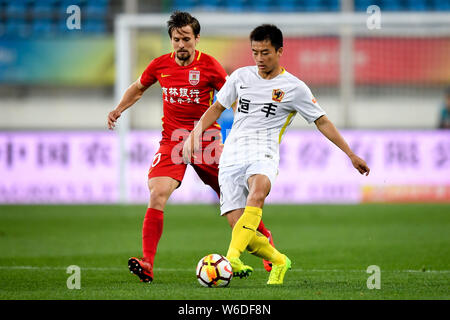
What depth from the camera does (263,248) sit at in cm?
630

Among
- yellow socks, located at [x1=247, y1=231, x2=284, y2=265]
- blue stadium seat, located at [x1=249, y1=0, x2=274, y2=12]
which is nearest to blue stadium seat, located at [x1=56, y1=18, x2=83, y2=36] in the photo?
blue stadium seat, located at [x1=249, y1=0, x2=274, y2=12]

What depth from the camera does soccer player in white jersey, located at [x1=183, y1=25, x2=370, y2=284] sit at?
6.26 m

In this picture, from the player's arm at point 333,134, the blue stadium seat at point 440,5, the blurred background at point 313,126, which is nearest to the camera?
the player's arm at point 333,134

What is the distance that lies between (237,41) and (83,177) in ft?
13.1

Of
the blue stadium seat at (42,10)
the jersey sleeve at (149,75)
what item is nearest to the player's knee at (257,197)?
the jersey sleeve at (149,75)

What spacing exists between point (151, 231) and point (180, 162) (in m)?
0.65

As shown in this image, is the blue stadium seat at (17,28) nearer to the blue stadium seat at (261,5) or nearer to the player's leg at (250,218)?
the blue stadium seat at (261,5)

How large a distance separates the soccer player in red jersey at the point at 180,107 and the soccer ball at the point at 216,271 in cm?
98

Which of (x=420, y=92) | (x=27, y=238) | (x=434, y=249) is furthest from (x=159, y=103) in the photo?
(x=434, y=249)

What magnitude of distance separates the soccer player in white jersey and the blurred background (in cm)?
709

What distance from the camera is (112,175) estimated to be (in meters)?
15.7

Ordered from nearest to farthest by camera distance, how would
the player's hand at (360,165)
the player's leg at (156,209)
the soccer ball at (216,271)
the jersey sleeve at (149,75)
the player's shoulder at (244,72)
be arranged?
the soccer ball at (216,271), the player's hand at (360,165), the player's shoulder at (244,72), the player's leg at (156,209), the jersey sleeve at (149,75)

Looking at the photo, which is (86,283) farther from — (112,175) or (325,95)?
(325,95)

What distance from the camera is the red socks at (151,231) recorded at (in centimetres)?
672
